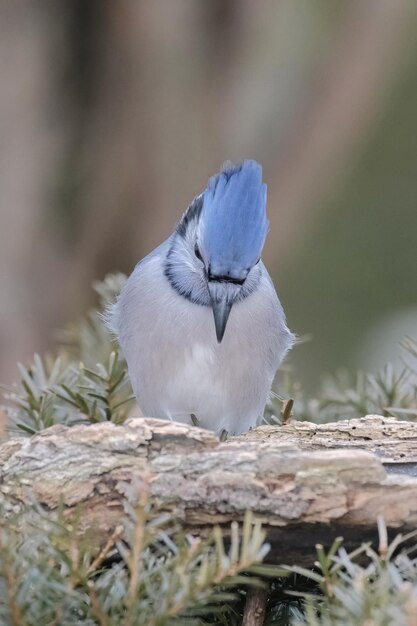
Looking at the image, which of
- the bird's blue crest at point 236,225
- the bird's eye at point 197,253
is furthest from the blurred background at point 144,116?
the bird's blue crest at point 236,225

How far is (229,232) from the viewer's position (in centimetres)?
226

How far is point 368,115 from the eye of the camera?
5.26 metres

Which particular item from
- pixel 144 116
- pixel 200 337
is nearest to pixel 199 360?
pixel 200 337

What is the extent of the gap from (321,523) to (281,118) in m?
3.72

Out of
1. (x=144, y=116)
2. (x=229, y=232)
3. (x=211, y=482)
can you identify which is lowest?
(x=211, y=482)

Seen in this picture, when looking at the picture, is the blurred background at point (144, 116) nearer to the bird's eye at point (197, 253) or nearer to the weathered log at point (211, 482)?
the bird's eye at point (197, 253)

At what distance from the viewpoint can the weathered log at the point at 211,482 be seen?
1354 mm

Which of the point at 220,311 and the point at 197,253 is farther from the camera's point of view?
the point at 197,253

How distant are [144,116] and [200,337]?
235 cm

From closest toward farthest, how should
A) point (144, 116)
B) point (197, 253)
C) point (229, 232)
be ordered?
1. point (229, 232)
2. point (197, 253)
3. point (144, 116)

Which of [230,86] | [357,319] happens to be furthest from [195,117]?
[357,319]

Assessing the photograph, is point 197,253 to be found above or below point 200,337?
above

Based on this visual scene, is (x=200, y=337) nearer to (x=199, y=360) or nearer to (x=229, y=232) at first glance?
(x=199, y=360)

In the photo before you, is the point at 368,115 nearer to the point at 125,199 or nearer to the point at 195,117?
the point at 195,117
